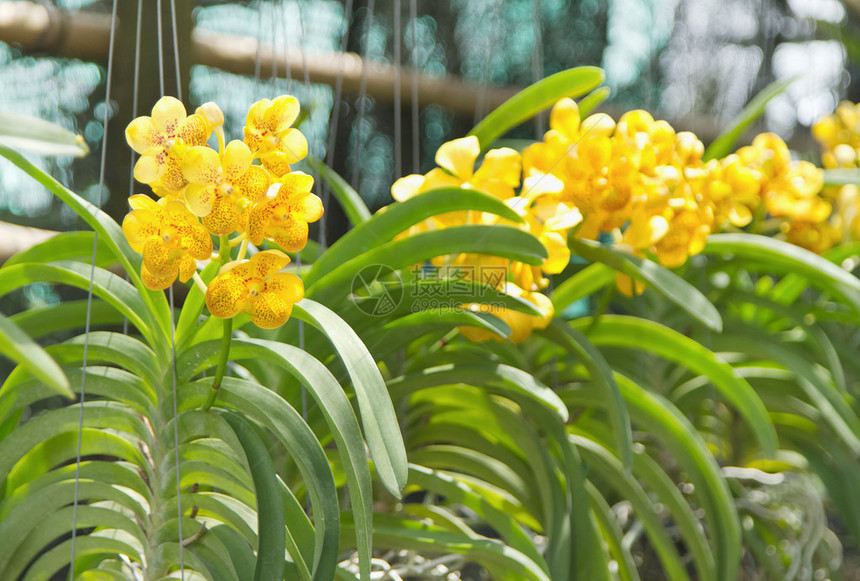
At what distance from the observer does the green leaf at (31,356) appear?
9.0 inches

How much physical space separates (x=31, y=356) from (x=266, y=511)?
174 millimetres

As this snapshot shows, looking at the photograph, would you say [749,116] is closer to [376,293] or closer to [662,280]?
[662,280]

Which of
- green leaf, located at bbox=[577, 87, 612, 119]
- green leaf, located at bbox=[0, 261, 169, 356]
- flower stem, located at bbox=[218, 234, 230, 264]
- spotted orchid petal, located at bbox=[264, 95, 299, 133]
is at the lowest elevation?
green leaf, located at bbox=[0, 261, 169, 356]

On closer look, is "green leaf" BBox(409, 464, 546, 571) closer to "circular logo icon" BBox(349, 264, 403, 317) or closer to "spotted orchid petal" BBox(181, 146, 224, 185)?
"circular logo icon" BBox(349, 264, 403, 317)

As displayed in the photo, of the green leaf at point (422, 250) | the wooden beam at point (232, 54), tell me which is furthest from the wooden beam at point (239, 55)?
the green leaf at point (422, 250)

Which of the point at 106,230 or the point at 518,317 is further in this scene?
the point at 518,317

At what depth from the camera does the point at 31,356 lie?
0.23m

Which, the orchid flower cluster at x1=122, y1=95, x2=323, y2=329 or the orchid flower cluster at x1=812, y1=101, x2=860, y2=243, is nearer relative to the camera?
the orchid flower cluster at x1=122, y1=95, x2=323, y2=329

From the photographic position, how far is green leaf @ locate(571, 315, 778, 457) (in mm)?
577

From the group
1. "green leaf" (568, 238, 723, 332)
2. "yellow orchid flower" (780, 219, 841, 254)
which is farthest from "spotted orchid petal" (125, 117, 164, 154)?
"yellow orchid flower" (780, 219, 841, 254)

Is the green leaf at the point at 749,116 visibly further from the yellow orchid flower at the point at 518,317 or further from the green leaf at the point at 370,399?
the green leaf at the point at 370,399

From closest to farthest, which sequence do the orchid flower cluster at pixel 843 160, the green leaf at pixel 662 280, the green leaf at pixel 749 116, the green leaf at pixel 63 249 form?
the green leaf at pixel 63 249, the green leaf at pixel 662 280, the green leaf at pixel 749 116, the orchid flower cluster at pixel 843 160

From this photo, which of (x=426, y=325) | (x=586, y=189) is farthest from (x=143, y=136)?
(x=586, y=189)

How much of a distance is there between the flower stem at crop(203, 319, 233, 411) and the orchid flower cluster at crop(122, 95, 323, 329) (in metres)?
0.02
